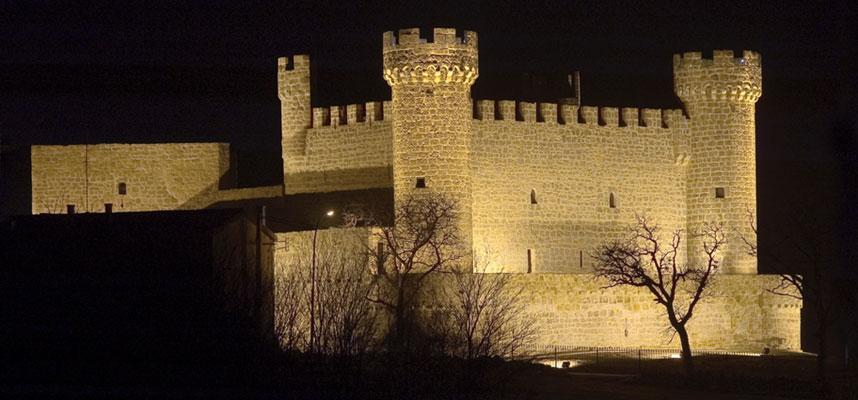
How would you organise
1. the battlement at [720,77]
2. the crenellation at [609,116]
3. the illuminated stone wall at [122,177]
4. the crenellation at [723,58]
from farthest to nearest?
the illuminated stone wall at [122,177], the crenellation at [609,116], the crenellation at [723,58], the battlement at [720,77]

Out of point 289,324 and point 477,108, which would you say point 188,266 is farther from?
point 477,108

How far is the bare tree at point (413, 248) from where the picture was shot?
228ft

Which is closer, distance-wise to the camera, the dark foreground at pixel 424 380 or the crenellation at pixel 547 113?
the dark foreground at pixel 424 380

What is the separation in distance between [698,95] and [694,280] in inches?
258

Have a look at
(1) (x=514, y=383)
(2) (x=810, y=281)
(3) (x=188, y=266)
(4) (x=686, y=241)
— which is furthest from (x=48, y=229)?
(2) (x=810, y=281)

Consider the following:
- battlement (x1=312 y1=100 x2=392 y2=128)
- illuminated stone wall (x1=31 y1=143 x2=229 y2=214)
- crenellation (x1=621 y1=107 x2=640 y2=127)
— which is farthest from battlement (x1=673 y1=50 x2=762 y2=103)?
illuminated stone wall (x1=31 y1=143 x2=229 y2=214)

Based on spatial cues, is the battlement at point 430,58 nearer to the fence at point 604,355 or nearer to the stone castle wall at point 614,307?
the stone castle wall at point 614,307

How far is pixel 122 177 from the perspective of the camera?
262 feet

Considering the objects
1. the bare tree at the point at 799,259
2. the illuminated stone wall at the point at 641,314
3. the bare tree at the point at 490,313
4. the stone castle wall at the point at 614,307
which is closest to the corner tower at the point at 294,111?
the stone castle wall at the point at 614,307

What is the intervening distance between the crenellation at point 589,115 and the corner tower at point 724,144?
8.85 ft

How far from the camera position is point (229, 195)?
79500 millimetres

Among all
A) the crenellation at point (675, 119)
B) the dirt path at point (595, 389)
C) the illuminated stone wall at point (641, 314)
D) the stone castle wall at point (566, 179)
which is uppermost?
the crenellation at point (675, 119)

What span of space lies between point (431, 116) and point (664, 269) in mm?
9141

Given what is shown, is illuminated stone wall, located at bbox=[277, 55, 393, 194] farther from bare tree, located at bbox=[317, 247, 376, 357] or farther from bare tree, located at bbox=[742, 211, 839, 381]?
bare tree, located at bbox=[742, 211, 839, 381]
